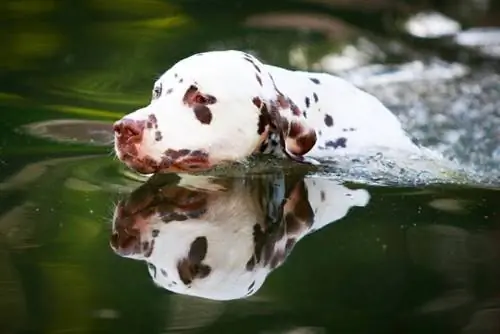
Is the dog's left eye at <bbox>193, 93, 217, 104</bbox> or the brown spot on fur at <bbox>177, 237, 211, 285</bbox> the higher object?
the dog's left eye at <bbox>193, 93, 217, 104</bbox>

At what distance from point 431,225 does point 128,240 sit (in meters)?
0.53

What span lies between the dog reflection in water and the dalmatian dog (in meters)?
0.06

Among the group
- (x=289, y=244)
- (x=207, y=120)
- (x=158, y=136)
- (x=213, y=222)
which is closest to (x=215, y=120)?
(x=207, y=120)

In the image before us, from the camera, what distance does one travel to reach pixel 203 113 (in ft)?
6.46

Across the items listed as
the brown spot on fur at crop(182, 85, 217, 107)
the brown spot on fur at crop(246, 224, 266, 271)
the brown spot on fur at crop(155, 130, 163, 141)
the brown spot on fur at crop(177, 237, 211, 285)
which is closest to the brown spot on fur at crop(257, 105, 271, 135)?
the brown spot on fur at crop(182, 85, 217, 107)

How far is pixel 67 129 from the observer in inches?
94.3

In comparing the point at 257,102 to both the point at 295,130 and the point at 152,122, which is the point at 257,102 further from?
the point at 152,122

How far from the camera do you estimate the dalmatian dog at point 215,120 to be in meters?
1.91

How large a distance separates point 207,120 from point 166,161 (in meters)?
0.12

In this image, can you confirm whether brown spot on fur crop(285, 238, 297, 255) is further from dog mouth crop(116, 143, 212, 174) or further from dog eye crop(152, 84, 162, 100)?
dog eye crop(152, 84, 162, 100)

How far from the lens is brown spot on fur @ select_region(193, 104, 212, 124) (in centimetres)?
196

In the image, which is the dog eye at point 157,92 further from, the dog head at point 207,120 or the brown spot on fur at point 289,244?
the brown spot on fur at point 289,244

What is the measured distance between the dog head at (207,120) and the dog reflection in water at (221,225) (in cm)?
6

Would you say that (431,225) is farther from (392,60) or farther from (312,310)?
(392,60)
